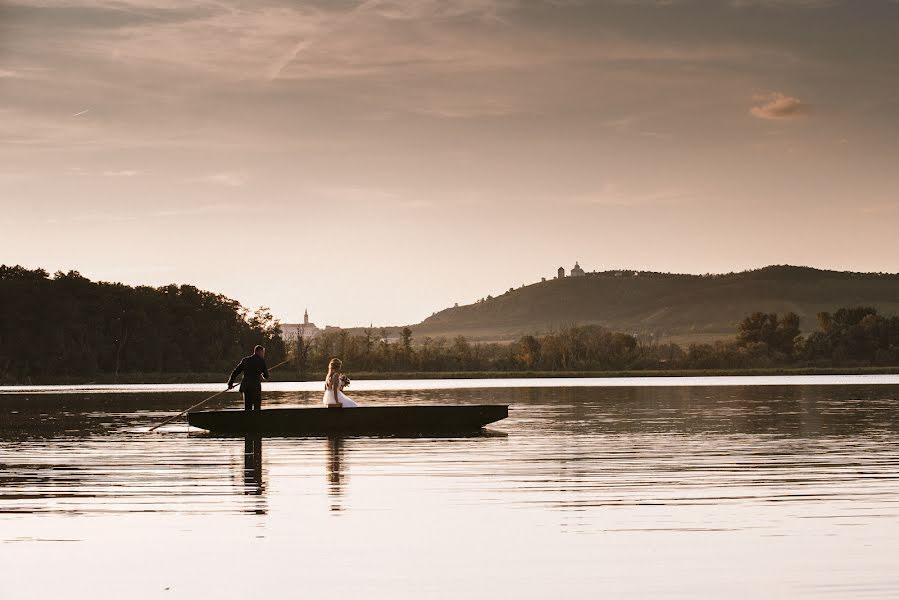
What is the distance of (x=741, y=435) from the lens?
25.8 meters

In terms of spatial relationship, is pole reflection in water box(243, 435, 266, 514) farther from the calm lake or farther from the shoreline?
the shoreline

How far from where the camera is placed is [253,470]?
756 inches

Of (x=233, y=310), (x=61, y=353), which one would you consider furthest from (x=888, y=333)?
(x=61, y=353)

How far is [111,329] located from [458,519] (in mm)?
91705

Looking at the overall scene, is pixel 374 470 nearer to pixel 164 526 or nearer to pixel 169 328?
pixel 164 526

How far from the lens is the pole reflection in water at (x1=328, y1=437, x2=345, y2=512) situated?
49.6ft

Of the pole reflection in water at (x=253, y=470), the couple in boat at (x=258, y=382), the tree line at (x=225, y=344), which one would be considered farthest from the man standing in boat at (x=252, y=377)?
the tree line at (x=225, y=344)

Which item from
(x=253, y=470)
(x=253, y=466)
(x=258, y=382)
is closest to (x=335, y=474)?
(x=253, y=470)

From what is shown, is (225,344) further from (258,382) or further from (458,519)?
(458,519)

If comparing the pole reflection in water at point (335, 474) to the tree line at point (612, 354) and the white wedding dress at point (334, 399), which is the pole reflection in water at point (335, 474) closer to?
the white wedding dress at point (334, 399)

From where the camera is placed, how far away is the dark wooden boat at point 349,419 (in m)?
27.0

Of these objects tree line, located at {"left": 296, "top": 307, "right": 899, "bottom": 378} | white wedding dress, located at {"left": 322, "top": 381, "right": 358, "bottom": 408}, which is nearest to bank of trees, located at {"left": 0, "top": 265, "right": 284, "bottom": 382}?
tree line, located at {"left": 296, "top": 307, "right": 899, "bottom": 378}

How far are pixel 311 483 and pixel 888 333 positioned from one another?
108 meters

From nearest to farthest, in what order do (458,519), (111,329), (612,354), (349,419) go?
(458,519) → (349,419) → (111,329) → (612,354)
